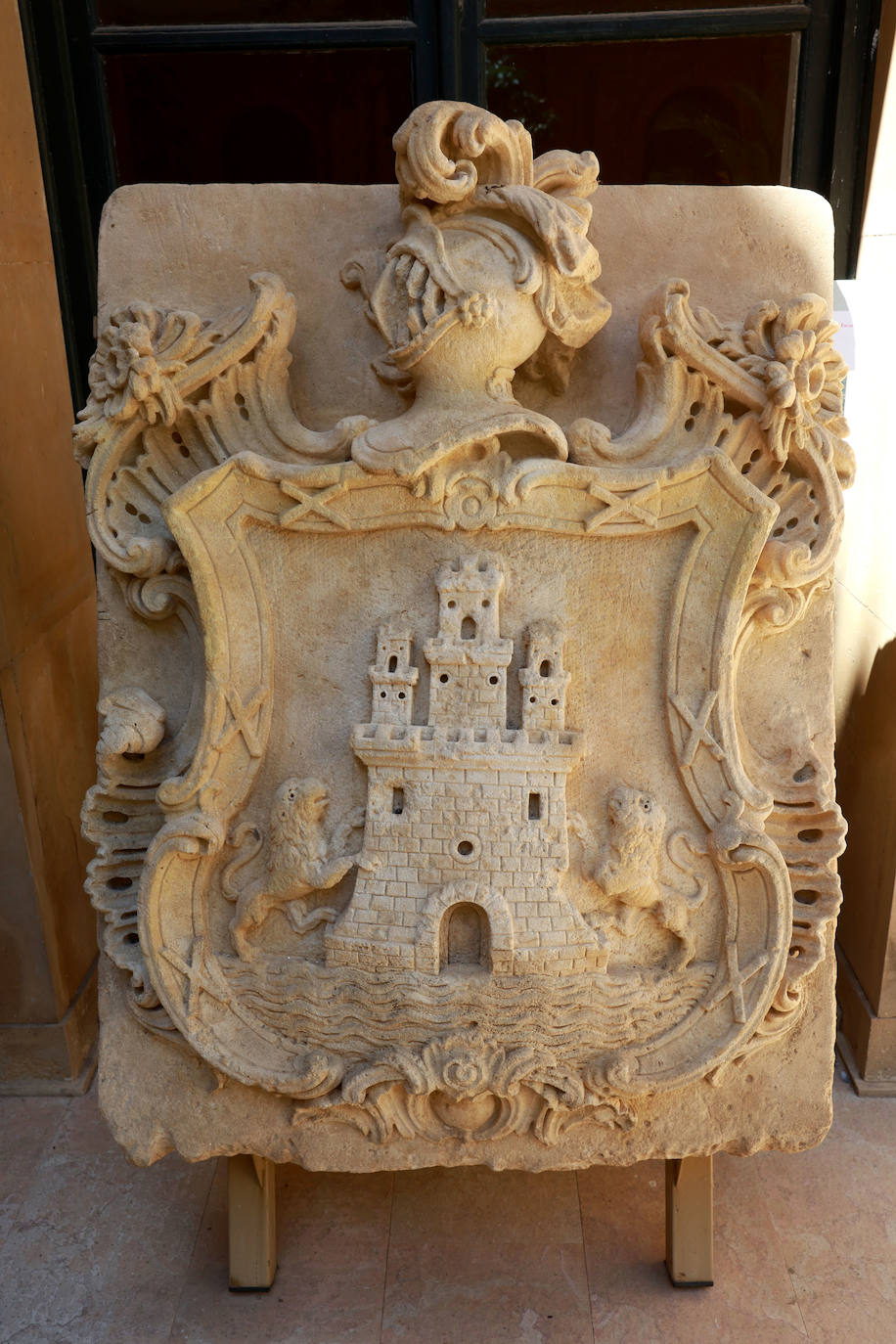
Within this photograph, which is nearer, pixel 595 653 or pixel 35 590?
pixel 595 653

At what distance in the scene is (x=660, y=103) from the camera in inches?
122

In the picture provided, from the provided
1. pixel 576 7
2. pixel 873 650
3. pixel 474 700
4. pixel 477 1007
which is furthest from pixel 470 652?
pixel 576 7

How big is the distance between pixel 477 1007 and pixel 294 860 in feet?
1.41

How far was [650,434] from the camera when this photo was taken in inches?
85.4

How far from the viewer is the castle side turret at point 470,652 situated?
83.7 inches

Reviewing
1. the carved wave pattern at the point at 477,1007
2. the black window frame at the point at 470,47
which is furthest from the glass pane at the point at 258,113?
the carved wave pattern at the point at 477,1007

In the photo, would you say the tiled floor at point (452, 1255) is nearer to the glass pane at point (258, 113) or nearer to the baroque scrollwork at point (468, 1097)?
the baroque scrollwork at point (468, 1097)

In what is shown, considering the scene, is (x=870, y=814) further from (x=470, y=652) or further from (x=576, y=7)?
(x=576, y=7)

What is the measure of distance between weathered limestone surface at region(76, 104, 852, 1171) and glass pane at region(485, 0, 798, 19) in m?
1.05

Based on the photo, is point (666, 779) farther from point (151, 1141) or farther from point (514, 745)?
point (151, 1141)

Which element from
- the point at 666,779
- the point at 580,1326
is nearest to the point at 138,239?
the point at 666,779

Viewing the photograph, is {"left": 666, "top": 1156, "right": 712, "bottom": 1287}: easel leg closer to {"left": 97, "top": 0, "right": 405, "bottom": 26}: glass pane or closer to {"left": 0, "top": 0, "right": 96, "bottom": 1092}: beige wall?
{"left": 0, "top": 0, "right": 96, "bottom": 1092}: beige wall

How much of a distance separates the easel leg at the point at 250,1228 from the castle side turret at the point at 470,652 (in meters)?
1.04

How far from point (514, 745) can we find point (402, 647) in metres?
0.27
